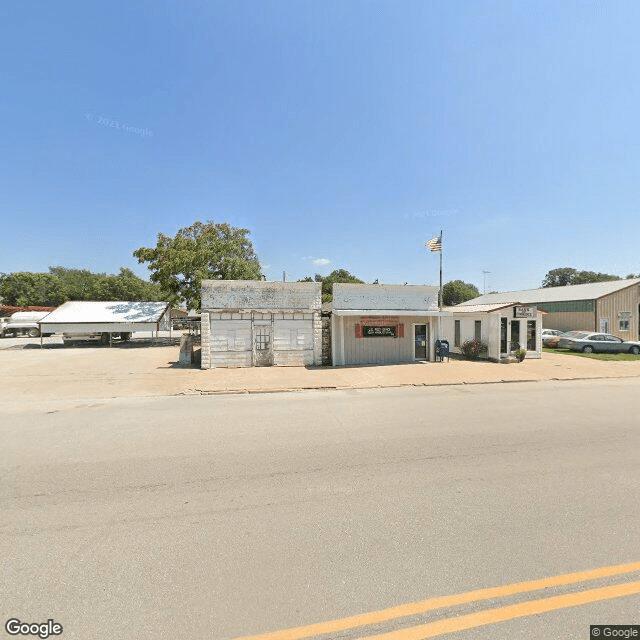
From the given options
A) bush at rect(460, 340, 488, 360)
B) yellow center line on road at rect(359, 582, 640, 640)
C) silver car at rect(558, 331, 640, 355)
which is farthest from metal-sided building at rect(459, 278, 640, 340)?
yellow center line on road at rect(359, 582, 640, 640)

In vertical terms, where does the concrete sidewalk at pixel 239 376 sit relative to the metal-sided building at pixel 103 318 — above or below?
below

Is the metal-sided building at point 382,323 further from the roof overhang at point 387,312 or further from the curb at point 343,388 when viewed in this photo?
the curb at point 343,388

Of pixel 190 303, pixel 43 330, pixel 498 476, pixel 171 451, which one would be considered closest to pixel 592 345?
pixel 498 476

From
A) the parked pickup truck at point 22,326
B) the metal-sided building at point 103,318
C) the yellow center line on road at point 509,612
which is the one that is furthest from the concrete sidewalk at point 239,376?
the parked pickup truck at point 22,326

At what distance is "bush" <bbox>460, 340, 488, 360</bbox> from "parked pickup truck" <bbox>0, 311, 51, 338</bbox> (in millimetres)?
43911

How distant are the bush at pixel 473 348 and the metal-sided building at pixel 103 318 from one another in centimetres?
2372

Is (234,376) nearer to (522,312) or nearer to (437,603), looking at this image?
(437,603)

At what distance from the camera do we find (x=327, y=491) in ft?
14.3

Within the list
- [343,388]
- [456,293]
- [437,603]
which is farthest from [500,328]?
[456,293]

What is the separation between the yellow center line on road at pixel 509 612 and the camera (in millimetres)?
2373

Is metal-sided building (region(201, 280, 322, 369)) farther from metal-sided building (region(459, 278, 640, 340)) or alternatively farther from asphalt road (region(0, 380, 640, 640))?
metal-sided building (region(459, 278, 640, 340))

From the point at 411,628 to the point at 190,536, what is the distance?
2250mm

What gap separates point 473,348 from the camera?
19.1 meters

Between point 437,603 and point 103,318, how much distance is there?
31.7 meters
